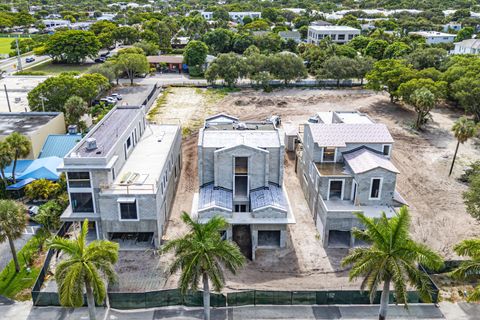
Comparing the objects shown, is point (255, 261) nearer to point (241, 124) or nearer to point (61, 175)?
point (241, 124)

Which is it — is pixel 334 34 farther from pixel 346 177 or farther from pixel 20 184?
pixel 20 184

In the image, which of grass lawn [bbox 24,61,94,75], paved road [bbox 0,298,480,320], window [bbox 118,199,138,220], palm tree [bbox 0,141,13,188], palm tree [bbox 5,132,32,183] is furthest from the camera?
grass lawn [bbox 24,61,94,75]

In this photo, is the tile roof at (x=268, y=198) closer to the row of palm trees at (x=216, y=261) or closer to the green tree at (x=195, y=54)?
the row of palm trees at (x=216, y=261)

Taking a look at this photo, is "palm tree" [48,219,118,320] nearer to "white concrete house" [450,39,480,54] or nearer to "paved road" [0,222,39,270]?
"paved road" [0,222,39,270]

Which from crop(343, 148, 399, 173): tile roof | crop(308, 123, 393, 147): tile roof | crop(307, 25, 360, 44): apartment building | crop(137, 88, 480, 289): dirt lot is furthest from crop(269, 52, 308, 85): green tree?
crop(343, 148, 399, 173): tile roof

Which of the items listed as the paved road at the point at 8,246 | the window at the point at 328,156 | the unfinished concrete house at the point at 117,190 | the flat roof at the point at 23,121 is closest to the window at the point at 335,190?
the window at the point at 328,156
